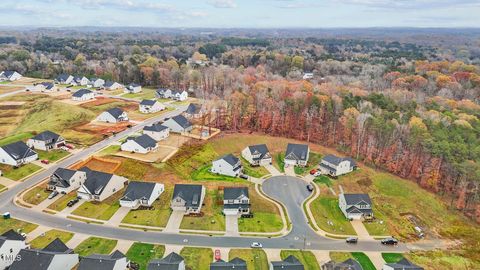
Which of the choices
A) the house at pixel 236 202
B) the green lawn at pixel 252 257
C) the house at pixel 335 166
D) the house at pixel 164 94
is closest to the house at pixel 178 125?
the house at pixel 236 202

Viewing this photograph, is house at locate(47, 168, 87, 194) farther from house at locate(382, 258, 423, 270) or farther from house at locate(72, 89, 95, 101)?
house at locate(72, 89, 95, 101)

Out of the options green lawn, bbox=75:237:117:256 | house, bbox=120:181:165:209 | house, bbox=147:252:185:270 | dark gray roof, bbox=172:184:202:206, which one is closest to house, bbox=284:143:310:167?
dark gray roof, bbox=172:184:202:206

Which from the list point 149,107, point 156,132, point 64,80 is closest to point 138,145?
point 156,132

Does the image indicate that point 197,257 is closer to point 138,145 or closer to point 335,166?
point 138,145

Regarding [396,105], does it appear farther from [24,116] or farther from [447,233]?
[24,116]

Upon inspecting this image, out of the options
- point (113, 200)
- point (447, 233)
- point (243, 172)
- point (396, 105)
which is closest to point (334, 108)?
point (396, 105)
